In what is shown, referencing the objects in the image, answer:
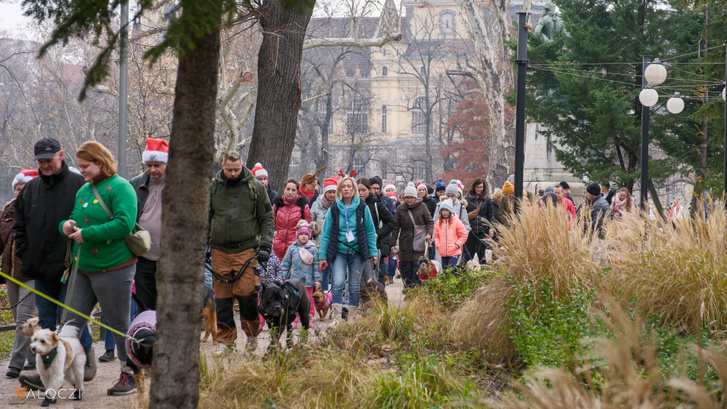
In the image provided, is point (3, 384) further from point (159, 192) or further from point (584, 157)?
point (584, 157)

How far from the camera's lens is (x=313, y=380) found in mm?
5180

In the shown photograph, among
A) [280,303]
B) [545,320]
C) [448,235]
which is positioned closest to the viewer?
[545,320]

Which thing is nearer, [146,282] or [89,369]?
[89,369]

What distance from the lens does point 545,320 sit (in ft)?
19.5

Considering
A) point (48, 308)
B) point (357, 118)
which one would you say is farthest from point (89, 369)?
point (357, 118)

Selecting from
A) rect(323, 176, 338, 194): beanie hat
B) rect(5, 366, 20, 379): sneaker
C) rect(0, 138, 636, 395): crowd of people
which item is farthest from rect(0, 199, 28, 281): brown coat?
rect(323, 176, 338, 194): beanie hat

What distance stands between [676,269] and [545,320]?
1.12 m

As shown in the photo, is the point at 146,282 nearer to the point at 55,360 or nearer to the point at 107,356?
the point at 55,360

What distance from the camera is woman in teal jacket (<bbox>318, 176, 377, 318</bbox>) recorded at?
8805 mm

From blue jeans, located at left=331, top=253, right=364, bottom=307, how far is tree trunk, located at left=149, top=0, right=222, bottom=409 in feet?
17.9

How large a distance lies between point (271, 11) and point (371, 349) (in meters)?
6.23

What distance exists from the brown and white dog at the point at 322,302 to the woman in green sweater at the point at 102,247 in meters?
3.68

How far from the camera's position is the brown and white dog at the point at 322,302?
9.20 metres

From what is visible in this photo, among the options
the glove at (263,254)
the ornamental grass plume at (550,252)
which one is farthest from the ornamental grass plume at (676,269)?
the glove at (263,254)
